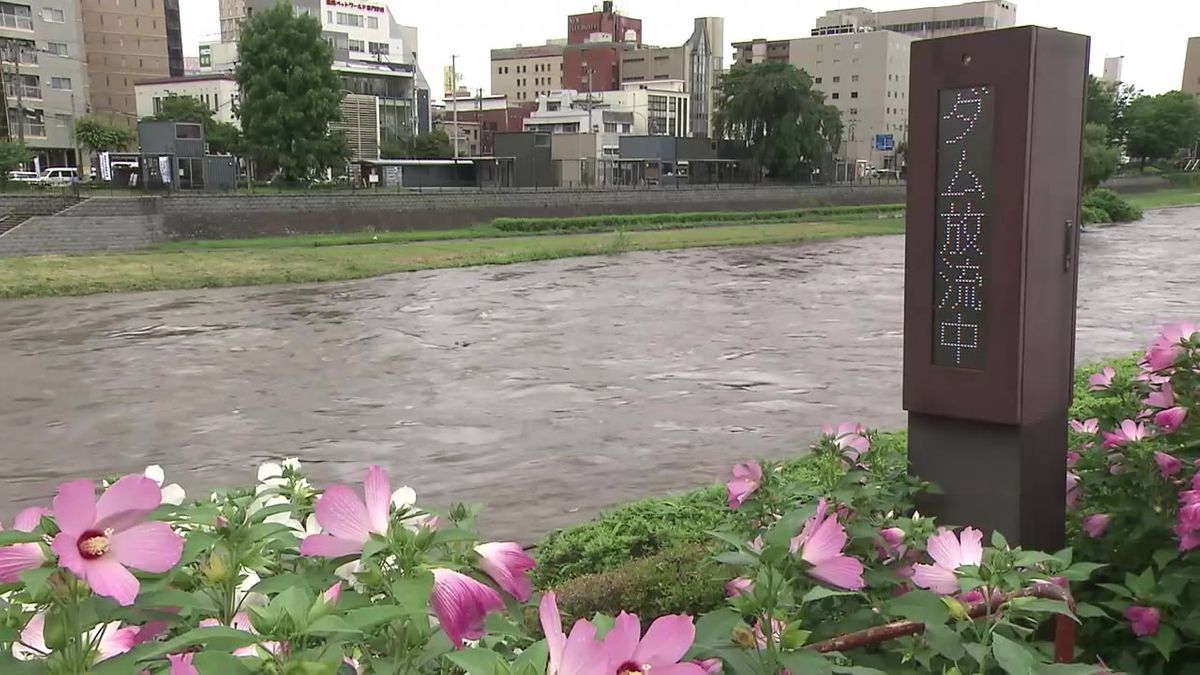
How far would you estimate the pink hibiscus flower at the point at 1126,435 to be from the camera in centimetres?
235

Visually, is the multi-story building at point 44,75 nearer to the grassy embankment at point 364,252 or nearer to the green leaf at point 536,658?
the grassy embankment at point 364,252

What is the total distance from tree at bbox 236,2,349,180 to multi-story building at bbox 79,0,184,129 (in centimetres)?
2548

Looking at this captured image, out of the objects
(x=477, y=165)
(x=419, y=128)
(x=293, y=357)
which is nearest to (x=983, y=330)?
(x=293, y=357)

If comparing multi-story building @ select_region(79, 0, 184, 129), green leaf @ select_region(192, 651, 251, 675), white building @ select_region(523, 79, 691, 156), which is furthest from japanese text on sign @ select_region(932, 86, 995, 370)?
multi-story building @ select_region(79, 0, 184, 129)

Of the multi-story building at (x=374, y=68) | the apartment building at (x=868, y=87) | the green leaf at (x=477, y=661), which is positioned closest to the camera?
the green leaf at (x=477, y=661)

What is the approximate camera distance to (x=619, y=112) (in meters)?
72.1

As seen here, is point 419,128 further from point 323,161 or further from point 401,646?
point 401,646

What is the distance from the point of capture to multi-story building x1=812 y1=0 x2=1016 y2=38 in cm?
8681

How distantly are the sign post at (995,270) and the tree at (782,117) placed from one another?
44.8 metres

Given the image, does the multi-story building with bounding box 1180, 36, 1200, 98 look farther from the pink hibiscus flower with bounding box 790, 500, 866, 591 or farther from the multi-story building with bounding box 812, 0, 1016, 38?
the pink hibiscus flower with bounding box 790, 500, 866, 591

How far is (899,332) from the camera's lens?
11930mm

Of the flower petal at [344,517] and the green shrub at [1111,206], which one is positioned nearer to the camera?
the flower petal at [344,517]

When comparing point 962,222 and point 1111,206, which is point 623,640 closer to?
point 962,222

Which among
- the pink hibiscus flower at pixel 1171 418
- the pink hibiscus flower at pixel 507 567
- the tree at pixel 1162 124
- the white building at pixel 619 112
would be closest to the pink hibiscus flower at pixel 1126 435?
the pink hibiscus flower at pixel 1171 418
